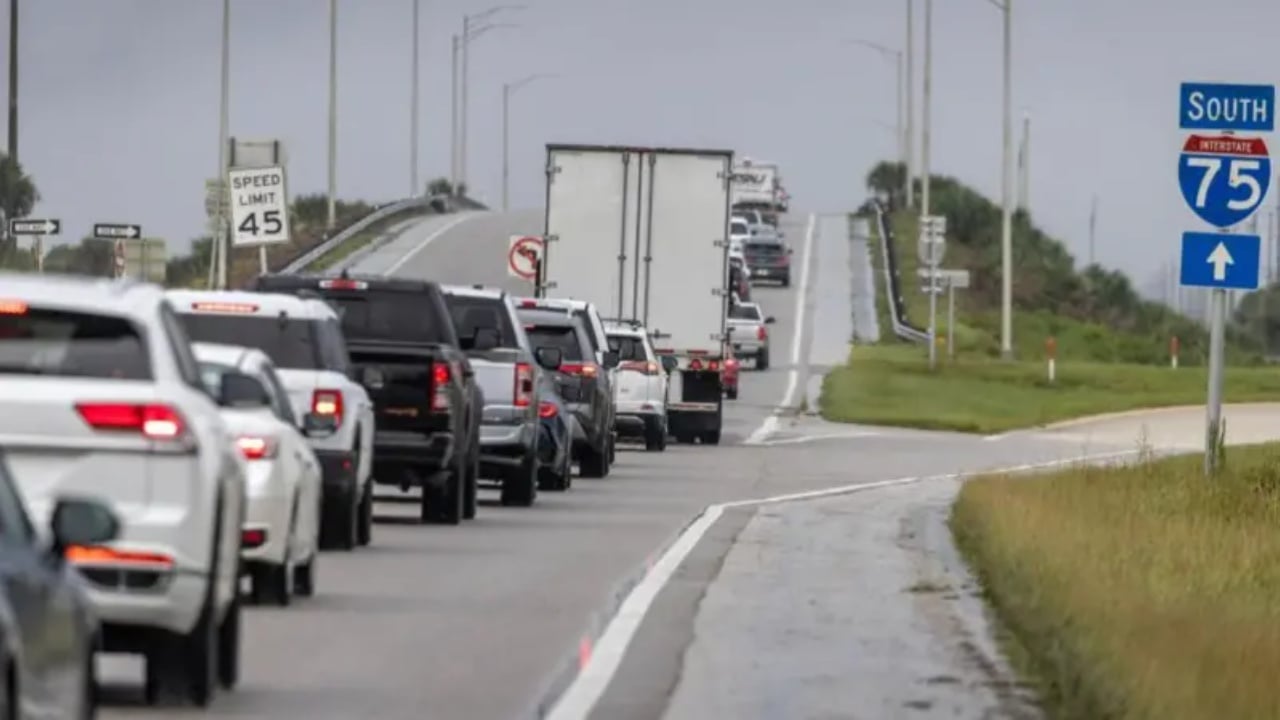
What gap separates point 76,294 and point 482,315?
1802 cm

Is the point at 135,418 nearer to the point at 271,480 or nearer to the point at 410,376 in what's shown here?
the point at 271,480

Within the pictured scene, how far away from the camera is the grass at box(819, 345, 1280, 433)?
61.9m

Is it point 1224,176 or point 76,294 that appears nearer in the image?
point 76,294

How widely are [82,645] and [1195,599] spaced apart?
885cm

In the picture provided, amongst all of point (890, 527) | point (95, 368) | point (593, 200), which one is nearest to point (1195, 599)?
point (95, 368)

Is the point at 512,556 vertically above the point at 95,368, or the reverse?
the point at 95,368

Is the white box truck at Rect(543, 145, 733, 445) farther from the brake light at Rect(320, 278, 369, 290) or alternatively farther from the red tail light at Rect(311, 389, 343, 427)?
the red tail light at Rect(311, 389, 343, 427)

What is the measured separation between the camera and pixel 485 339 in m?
30.7

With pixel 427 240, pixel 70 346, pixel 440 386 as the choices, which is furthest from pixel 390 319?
pixel 427 240

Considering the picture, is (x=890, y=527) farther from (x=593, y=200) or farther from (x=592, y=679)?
(x=593, y=200)

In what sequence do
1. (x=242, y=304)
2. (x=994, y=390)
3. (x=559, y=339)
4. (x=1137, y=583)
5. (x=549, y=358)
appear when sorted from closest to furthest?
(x=1137, y=583) → (x=242, y=304) → (x=549, y=358) → (x=559, y=339) → (x=994, y=390)

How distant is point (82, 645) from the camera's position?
32.8ft

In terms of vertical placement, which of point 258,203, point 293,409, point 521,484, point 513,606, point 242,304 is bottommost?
point 521,484

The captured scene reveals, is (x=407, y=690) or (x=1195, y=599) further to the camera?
(x=1195, y=599)
